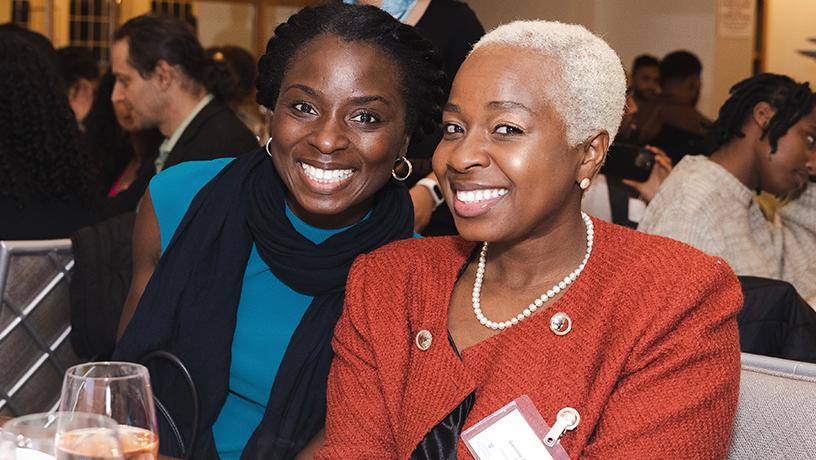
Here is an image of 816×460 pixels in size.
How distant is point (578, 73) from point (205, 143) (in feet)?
9.09

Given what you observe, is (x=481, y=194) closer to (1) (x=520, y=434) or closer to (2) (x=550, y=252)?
(2) (x=550, y=252)

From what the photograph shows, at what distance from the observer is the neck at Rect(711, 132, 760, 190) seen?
12.2 feet

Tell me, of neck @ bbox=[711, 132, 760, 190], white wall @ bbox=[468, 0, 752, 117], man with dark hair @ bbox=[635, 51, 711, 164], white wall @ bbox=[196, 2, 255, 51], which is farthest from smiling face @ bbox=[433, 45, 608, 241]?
white wall @ bbox=[196, 2, 255, 51]

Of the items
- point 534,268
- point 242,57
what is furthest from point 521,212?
point 242,57

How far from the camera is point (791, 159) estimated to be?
3.72m

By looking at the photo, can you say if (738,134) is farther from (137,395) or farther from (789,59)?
(789,59)

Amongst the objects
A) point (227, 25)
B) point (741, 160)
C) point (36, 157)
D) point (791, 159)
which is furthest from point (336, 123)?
point (227, 25)

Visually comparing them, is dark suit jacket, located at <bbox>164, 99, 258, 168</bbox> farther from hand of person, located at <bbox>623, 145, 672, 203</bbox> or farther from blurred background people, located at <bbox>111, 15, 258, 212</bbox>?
hand of person, located at <bbox>623, 145, 672, 203</bbox>

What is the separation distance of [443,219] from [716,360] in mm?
1667

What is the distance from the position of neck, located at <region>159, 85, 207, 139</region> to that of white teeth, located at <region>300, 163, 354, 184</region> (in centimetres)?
249

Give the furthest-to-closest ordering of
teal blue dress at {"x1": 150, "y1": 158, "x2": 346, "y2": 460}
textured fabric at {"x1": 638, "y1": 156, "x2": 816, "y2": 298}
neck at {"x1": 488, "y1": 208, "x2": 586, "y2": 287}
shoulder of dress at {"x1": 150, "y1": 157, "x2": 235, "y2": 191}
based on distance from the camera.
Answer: textured fabric at {"x1": 638, "y1": 156, "x2": 816, "y2": 298}, shoulder of dress at {"x1": 150, "y1": 157, "x2": 235, "y2": 191}, teal blue dress at {"x1": 150, "y1": 158, "x2": 346, "y2": 460}, neck at {"x1": 488, "y1": 208, "x2": 586, "y2": 287}

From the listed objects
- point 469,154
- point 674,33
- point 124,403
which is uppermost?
point 674,33

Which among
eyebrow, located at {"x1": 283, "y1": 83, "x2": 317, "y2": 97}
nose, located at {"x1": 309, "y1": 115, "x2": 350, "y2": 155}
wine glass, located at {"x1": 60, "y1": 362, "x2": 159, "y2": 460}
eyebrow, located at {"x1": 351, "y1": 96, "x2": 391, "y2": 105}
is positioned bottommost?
wine glass, located at {"x1": 60, "y1": 362, "x2": 159, "y2": 460}

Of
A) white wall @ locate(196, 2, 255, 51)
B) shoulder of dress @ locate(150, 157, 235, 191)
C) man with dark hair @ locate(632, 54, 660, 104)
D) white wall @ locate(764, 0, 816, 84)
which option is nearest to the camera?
shoulder of dress @ locate(150, 157, 235, 191)
